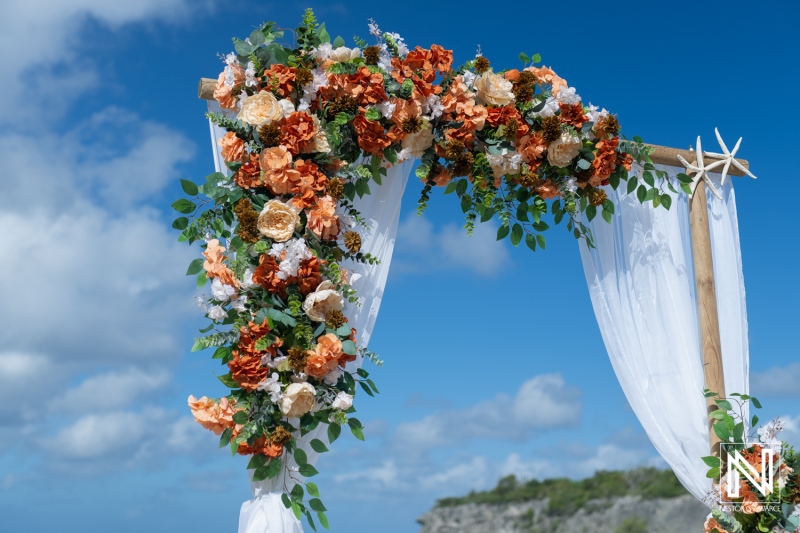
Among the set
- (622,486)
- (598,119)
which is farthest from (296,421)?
(622,486)

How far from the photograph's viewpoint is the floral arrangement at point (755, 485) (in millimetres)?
2928

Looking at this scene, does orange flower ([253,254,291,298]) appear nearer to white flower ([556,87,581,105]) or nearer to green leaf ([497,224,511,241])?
green leaf ([497,224,511,241])

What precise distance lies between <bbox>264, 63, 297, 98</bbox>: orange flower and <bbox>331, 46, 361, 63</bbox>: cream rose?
0.15 m

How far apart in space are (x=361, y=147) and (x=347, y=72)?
0.26 meters

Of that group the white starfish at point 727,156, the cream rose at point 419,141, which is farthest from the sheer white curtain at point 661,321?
the cream rose at point 419,141

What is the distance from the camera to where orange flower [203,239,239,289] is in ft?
7.86

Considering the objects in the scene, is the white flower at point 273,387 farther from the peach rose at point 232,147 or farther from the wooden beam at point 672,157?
the wooden beam at point 672,157

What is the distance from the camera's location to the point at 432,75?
2.73m

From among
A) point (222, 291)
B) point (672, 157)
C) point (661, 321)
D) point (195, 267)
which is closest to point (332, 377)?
point (222, 291)

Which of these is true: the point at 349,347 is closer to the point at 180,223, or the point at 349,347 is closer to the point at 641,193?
the point at 180,223

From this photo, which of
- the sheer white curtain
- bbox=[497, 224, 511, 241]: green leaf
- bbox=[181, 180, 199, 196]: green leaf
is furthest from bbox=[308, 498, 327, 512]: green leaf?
the sheer white curtain

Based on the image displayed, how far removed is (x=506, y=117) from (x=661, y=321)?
1.14m

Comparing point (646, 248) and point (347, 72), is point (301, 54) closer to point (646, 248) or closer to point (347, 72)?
point (347, 72)

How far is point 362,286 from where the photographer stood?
2646 millimetres
